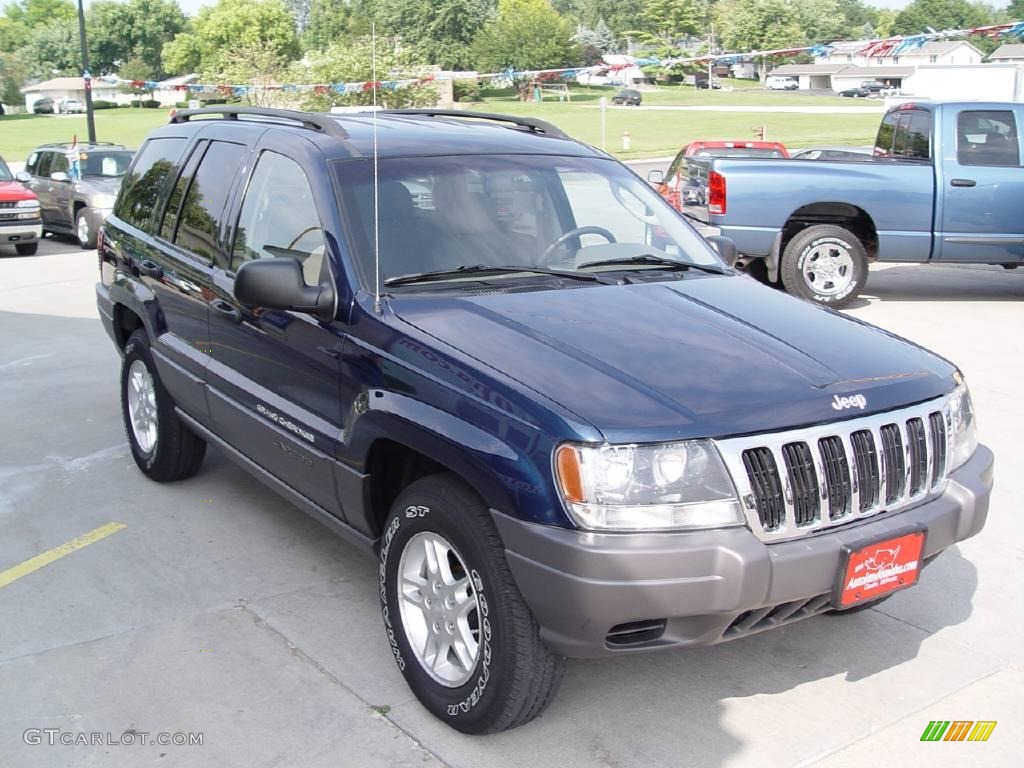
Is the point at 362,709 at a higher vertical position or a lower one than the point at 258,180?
lower

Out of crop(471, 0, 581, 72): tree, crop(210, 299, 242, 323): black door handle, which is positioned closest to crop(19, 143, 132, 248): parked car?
crop(210, 299, 242, 323): black door handle

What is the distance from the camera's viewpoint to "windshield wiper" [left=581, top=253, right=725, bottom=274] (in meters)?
4.56

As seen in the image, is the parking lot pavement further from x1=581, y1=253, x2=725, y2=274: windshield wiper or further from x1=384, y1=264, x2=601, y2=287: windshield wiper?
x1=581, y1=253, x2=725, y2=274: windshield wiper

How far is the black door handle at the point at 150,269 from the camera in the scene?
5680 millimetres

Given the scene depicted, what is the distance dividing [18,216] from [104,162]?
7.20 feet

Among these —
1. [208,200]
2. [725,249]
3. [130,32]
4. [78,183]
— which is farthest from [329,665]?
[130,32]

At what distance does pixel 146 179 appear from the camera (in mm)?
6199

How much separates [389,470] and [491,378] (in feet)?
2.49

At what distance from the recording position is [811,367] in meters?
3.61

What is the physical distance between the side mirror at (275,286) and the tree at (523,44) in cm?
8498

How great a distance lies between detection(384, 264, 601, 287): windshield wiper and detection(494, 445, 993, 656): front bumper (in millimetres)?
1197

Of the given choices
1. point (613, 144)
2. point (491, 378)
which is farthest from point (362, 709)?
point (613, 144)

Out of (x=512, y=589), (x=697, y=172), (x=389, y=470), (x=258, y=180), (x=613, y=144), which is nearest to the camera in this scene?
(x=512, y=589)

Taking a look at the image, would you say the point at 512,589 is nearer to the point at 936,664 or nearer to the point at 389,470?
the point at 389,470
